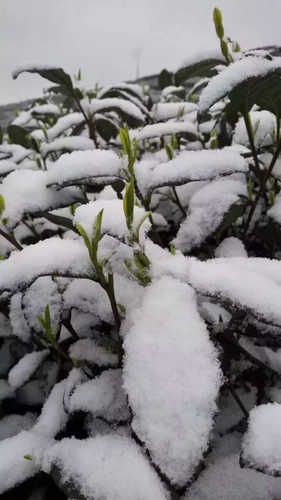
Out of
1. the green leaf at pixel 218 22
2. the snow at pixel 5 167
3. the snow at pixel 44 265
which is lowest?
the snow at pixel 5 167

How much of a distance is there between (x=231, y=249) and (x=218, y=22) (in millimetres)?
540

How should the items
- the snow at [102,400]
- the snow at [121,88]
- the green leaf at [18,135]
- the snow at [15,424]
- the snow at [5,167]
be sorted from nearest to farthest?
the snow at [102,400], the snow at [15,424], the snow at [5,167], the snow at [121,88], the green leaf at [18,135]

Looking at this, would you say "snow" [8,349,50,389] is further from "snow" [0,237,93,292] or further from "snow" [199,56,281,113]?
"snow" [199,56,281,113]

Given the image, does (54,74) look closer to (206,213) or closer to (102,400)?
(206,213)

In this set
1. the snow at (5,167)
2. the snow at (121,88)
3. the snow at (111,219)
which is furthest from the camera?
the snow at (121,88)

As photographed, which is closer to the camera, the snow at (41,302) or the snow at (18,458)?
the snow at (18,458)

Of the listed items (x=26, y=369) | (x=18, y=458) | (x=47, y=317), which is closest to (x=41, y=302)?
(x=47, y=317)

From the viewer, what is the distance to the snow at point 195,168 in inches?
35.6

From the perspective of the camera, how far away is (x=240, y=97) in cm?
97

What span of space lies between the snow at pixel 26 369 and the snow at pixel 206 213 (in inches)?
17.7

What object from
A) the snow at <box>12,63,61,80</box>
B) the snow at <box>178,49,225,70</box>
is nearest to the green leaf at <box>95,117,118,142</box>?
the snow at <box>12,63,61,80</box>

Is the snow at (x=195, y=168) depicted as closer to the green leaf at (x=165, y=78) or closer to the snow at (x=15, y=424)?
the snow at (x=15, y=424)

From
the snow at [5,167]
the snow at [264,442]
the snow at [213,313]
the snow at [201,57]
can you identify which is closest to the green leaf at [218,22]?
the snow at [201,57]

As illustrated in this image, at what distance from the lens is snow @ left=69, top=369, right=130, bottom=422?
0.85 meters
